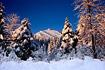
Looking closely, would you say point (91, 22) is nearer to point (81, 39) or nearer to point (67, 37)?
point (81, 39)

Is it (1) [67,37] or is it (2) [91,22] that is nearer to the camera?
(2) [91,22]

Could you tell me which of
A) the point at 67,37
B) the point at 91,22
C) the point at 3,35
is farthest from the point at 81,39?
the point at 3,35

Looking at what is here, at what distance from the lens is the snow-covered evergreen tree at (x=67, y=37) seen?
1989 centimetres

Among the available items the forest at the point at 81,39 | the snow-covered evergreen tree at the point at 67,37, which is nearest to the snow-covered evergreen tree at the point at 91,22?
the forest at the point at 81,39

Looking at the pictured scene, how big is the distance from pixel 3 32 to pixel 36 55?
754 centimetres

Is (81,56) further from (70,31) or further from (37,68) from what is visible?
(70,31)

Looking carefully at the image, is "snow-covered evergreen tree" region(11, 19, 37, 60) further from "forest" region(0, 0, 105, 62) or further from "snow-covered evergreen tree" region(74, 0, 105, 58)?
"snow-covered evergreen tree" region(74, 0, 105, 58)

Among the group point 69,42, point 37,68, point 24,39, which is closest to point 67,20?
point 69,42

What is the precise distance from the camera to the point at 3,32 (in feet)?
52.9

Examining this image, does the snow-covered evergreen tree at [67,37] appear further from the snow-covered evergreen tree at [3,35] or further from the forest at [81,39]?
the snow-covered evergreen tree at [3,35]

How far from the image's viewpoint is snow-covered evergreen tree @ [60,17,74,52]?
65.3 feet

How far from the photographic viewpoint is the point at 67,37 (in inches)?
791

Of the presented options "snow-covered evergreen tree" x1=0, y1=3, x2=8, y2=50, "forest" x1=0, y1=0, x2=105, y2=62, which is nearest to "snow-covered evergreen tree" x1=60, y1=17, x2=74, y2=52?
"forest" x1=0, y1=0, x2=105, y2=62

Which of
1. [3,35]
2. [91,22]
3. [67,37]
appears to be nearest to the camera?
[91,22]
